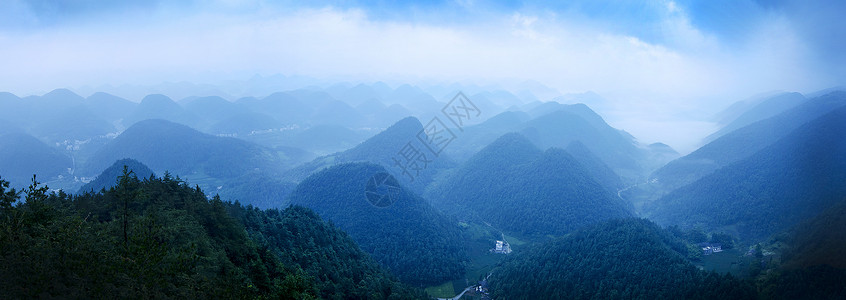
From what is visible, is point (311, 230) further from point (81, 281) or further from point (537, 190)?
point (537, 190)

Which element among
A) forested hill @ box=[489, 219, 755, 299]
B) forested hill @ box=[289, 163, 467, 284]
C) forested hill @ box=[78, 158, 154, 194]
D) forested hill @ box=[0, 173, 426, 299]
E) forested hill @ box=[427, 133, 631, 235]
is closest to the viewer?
forested hill @ box=[0, 173, 426, 299]

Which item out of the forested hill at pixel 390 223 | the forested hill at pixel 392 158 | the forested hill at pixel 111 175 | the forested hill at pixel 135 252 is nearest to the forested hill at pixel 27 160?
the forested hill at pixel 111 175

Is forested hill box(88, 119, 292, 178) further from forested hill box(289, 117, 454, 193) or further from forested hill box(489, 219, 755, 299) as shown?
forested hill box(489, 219, 755, 299)

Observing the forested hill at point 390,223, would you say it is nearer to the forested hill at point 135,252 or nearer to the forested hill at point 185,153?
the forested hill at point 135,252

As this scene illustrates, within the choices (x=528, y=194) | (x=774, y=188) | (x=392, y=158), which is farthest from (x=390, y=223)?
(x=774, y=188)

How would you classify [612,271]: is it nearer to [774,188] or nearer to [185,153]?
[774,188]

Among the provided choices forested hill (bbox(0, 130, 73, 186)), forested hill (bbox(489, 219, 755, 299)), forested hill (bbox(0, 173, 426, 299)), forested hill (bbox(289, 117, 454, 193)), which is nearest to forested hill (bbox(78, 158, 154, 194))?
forested hill (bbox(289, 117, 454, 193))

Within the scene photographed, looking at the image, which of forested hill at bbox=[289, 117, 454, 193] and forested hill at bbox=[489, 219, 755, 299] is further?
forested hill at bbox=[289, 117, 454, 193]
